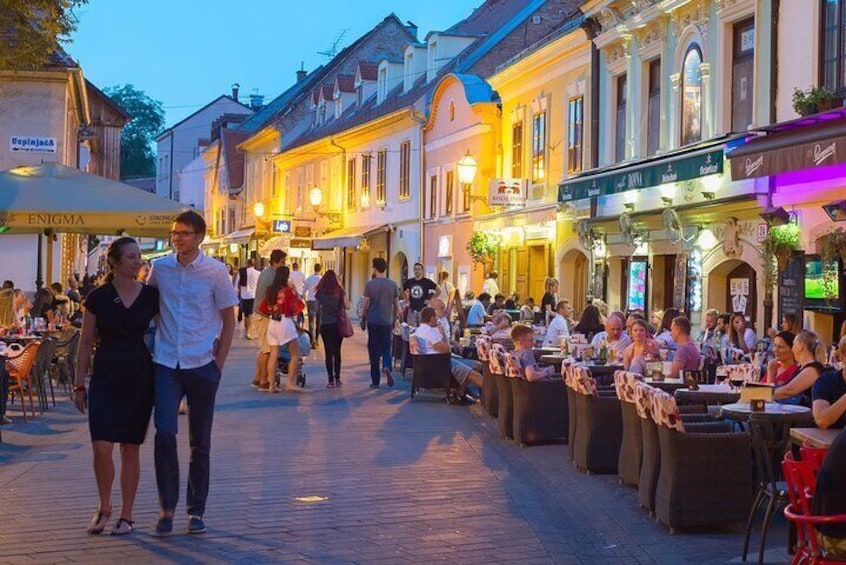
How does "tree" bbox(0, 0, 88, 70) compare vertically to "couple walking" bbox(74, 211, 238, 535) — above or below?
above

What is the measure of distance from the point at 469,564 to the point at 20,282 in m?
22.5

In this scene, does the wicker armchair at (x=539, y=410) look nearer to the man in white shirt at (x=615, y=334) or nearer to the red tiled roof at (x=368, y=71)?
the man in white shirt at (x=615, y=334)

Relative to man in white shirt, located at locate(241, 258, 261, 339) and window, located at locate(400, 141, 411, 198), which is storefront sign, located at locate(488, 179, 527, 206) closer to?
man in white shirt, located at locate(241, 258, 261, 339)

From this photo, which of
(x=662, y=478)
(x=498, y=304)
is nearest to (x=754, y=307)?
(x=498, y=304)

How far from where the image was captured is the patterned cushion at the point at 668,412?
832 cm

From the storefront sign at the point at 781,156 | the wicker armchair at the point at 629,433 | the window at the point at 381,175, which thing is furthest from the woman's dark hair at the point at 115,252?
the window at the point at 381,175

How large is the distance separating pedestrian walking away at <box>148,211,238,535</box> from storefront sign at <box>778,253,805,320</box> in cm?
1122

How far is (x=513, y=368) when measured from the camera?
1277 centimetres

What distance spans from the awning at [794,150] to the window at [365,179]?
30455mm

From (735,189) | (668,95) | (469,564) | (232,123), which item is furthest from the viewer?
(232,123)

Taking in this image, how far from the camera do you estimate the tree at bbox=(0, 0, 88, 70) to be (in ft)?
48.3

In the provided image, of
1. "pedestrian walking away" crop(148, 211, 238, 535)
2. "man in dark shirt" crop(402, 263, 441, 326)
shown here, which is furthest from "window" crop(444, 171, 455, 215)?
"pedestrian walking away" crop(148, 211, 238, 535)

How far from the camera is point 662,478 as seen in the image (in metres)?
8.52

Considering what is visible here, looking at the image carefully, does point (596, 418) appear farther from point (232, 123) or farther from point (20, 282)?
point (232, 123)
